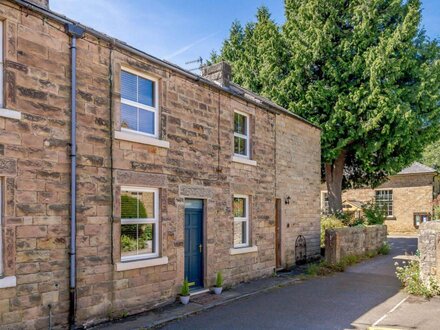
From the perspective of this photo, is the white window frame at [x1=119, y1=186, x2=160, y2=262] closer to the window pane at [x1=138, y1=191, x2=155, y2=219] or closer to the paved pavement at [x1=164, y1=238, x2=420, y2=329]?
the window pane at [x1=138, y1=191, x2=155, y2=219]

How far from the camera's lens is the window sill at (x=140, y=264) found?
7.98 meters

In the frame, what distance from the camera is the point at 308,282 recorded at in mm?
12047

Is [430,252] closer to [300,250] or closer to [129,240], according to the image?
[300,250]

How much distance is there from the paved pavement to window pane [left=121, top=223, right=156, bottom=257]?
5.84ft

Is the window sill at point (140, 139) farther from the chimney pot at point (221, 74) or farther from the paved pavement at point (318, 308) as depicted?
the chimney pot at point (221, 74)

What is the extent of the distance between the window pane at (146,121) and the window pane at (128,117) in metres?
0.17

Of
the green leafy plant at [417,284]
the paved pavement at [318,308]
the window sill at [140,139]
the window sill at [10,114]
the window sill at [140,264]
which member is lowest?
the paved pavement at [318,308]

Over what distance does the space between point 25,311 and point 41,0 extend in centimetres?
615

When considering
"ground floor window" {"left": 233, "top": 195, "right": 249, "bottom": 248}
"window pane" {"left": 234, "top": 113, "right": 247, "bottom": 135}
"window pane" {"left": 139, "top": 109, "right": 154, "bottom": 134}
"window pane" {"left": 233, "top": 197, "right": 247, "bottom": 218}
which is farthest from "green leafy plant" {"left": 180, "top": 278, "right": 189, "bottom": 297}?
"window pane" {"left": 234, "top": 113, "right": 247, "bottom": 135}

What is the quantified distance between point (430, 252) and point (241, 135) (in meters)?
6.31

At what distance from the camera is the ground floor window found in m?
11.9

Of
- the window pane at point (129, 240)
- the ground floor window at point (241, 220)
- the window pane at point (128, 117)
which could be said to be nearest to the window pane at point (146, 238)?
the window pane at point (129, 240)

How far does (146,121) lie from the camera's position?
9039 millimetres

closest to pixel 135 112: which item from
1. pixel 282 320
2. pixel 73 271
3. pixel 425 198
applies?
pixel 73 271
